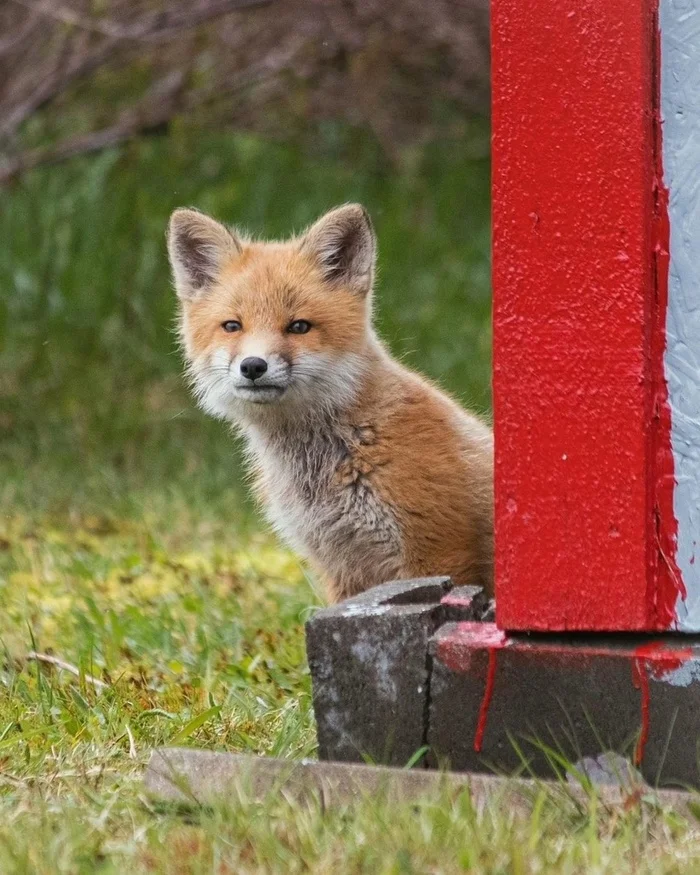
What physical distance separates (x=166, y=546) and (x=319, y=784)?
324cm

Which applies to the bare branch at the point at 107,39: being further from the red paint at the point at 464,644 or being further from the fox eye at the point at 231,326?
the red paint at the point at 464,644

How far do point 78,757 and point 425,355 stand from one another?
18.3 ft

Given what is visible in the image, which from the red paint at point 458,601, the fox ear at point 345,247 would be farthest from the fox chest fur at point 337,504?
the red paint at point 458,601

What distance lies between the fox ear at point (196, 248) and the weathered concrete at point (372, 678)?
196 cm

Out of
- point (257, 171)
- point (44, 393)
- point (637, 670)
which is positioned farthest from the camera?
point (257, 171)

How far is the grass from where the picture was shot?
2.66 meters

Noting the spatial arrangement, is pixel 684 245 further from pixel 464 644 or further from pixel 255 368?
pixel 255 368

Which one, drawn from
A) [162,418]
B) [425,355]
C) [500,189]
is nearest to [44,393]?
[162,418]

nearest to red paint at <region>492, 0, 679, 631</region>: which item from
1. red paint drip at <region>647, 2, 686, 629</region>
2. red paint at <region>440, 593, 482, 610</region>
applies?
red paint drip at <region>647, 2, 686, 629</region>

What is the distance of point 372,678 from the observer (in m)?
3.32

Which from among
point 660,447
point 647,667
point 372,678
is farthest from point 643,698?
point 372,678

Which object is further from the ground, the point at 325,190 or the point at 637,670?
the point at 325,190

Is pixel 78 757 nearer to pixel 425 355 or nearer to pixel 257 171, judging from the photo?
pixel 425 355

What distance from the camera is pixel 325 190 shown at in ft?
36.3
